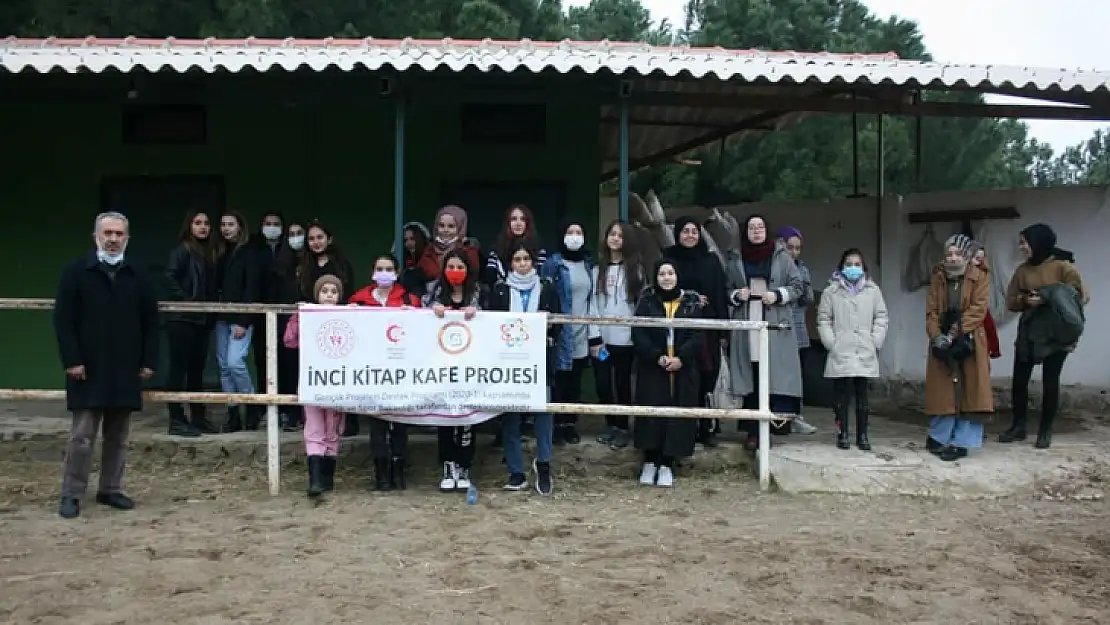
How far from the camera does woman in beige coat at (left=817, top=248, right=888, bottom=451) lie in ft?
22.4

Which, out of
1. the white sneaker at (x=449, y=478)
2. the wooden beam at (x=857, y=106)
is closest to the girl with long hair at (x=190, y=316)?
the white sneaker at (x=449, y=478)

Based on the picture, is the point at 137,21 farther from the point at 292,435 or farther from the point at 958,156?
the point at 958,156

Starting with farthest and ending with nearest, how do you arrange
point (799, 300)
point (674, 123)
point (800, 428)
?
1. point (674, 123)
2. point (800, 428)
3. point (799, 300)

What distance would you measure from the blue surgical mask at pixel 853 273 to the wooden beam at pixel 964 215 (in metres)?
3.57

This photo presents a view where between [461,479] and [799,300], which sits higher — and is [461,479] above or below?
below

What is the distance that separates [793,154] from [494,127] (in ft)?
30.4

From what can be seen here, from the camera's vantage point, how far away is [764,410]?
6480 millimetres

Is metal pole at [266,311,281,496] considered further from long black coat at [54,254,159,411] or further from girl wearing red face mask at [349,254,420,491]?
long black coat at [54,254,159,411]

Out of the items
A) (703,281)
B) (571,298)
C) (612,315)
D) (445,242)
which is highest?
(445,242)

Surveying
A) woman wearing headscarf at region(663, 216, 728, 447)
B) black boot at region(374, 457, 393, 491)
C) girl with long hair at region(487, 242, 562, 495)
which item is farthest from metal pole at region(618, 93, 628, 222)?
black boot at region(374, 457, 393, 491)

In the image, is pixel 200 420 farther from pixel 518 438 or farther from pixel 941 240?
pixel 941 240

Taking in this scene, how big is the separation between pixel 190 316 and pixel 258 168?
85.8 inches

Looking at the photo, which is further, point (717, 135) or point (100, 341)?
point (717, 135)

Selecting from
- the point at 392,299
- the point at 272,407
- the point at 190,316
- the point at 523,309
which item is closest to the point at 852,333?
the point at 523,309
